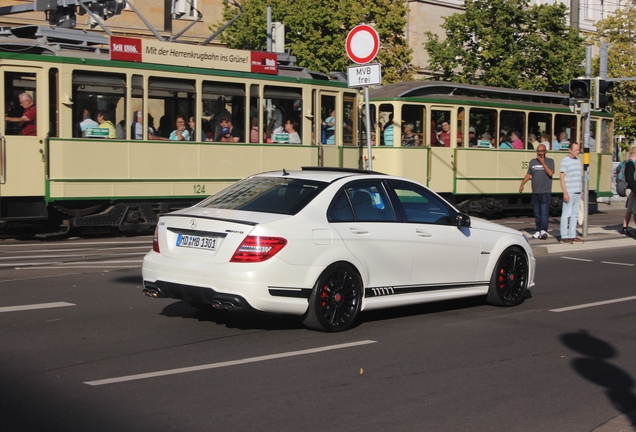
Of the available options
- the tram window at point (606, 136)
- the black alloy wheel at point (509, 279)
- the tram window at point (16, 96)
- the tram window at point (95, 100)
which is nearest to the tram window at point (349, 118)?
the tram window at point (95, 100)

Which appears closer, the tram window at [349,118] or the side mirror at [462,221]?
the side mirror at [462,221]

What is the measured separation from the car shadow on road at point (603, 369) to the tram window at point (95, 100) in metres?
10.8

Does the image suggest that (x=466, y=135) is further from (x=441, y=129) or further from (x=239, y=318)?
(x=239, y=318)

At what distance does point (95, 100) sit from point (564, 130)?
1480cm

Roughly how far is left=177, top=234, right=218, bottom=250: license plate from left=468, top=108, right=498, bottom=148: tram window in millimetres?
16646

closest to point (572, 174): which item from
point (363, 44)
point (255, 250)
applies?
point (363, 44)

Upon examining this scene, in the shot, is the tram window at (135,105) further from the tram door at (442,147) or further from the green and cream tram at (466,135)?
the tram door at (442,147)

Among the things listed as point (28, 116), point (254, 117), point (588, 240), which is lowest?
point (588, 240)

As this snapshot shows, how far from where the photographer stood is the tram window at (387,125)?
22.7 m

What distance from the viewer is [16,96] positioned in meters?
16.2

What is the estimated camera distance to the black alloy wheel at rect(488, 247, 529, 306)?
10.2 metres

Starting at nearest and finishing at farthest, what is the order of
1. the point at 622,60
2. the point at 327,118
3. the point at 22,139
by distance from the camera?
the point at 22,139
the point at 327,118
the point at 622,60

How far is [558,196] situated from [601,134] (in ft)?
10.3

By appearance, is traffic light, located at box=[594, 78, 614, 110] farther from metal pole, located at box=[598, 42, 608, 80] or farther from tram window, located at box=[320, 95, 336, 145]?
metal pole, located at box=[598, 42, 608, 80]
